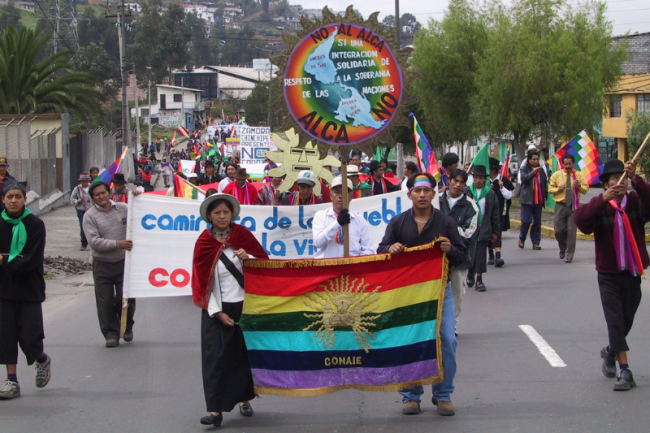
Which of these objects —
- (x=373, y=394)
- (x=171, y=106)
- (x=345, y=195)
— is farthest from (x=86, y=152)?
(x=171, y=106)

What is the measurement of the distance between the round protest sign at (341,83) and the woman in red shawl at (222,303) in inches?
45.6

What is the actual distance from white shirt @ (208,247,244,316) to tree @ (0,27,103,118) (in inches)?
1118

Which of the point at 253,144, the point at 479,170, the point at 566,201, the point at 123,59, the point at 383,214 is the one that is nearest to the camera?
the point at 383,214

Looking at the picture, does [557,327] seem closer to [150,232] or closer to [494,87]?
[150,232]

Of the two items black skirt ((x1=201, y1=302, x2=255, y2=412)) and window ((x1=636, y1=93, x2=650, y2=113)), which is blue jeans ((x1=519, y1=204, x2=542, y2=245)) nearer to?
black skirt ((x1=201, y1=302, x2=255, y2=412))

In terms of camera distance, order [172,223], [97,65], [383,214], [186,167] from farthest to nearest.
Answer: [97,65] < [186,167] < [383,214] < [172,223]

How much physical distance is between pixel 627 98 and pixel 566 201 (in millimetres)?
35953

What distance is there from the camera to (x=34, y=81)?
32.1 metres

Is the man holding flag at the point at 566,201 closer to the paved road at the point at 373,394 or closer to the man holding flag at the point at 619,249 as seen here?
the paved road at the point at 373,394

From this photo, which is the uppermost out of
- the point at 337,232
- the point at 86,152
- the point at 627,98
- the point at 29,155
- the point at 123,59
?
the point at 123,59

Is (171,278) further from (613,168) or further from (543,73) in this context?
(543,73)

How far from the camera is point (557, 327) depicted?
8.48 metres

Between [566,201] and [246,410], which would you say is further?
[566,201]

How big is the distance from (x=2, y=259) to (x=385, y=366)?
3238mm
